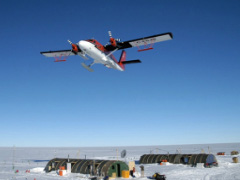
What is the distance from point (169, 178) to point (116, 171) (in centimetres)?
657

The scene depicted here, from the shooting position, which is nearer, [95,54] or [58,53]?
[95,54]

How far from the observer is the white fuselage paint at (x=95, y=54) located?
27422 mm

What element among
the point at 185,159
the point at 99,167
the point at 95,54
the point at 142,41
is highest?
the point at 142,41

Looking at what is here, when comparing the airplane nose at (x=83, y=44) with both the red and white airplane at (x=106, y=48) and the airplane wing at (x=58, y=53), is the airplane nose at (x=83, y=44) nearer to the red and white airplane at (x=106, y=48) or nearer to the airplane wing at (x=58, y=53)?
the red and white airplane at (x=106, y=48)

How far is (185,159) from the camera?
36875mm

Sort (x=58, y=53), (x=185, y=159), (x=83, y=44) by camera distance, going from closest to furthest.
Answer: (x=83, y=44), (x=58, y=53), (x=185, y=159)

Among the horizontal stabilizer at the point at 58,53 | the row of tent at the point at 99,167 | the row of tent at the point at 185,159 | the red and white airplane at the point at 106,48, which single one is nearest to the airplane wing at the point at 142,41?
the red and white airplane at the point at 106,48

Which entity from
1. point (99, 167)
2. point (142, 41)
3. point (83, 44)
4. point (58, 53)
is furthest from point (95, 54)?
point (99, 167)

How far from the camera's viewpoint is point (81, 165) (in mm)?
29469

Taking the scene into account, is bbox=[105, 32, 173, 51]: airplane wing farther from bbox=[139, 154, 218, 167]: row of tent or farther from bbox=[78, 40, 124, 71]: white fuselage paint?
bbox=[139, 154, 218, 167]: row of tent

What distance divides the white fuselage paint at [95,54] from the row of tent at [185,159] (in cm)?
2002

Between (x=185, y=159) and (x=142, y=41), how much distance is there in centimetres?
2146

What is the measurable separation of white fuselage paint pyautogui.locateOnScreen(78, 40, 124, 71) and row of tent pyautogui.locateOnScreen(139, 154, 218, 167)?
2002 centimetres

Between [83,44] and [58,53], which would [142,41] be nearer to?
[83,44]
